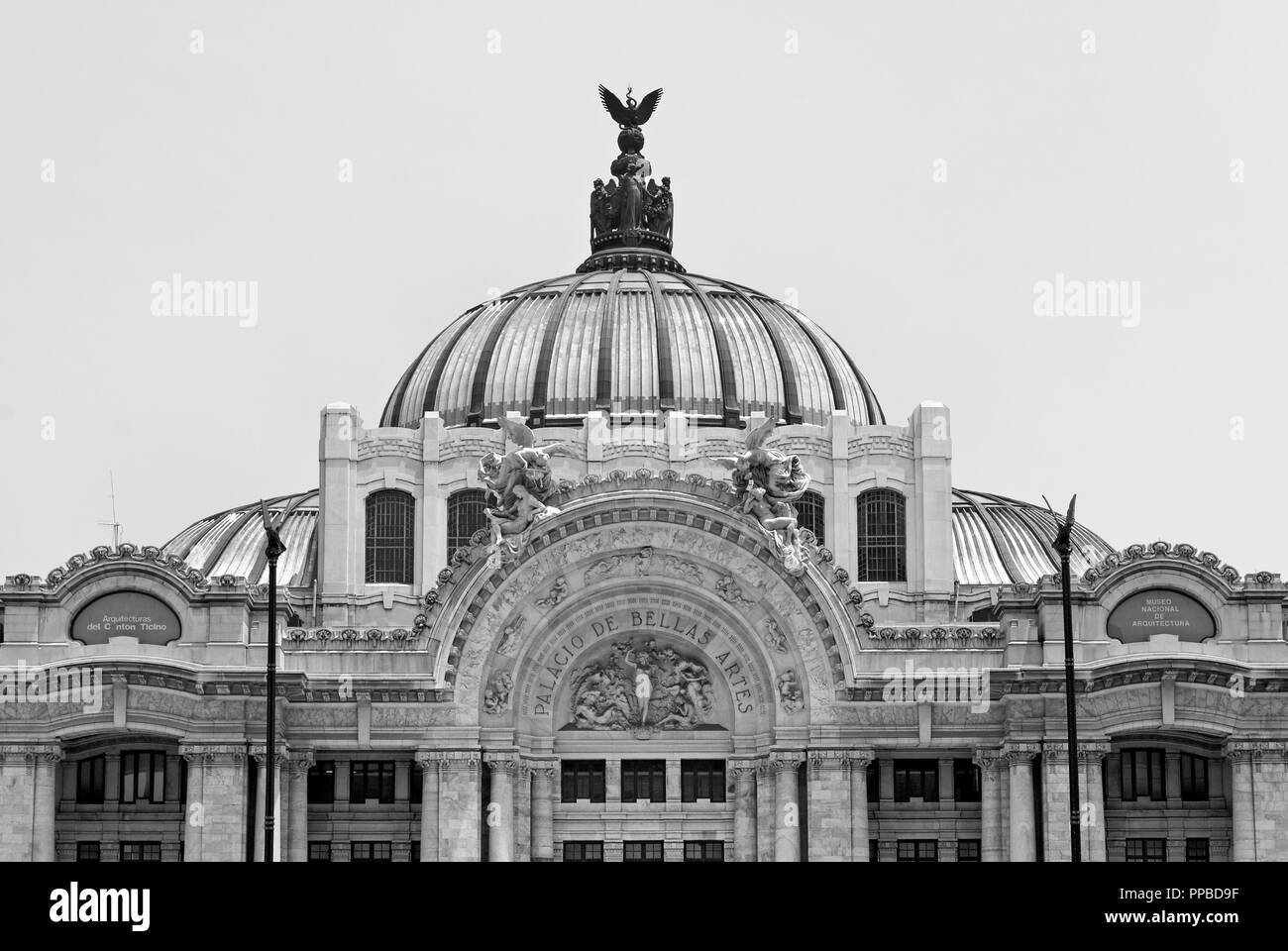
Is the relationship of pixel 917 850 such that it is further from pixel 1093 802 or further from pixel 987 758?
pixel 1093 802

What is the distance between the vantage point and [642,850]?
3669 inches

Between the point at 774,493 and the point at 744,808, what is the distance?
33.2 ft

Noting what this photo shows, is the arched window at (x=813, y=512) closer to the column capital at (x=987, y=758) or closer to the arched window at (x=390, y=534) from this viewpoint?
the column capital at (x=987, y=758)

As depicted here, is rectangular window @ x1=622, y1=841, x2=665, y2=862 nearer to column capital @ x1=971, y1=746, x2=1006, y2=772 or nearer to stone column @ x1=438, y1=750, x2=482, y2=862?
stone column @ x1=438, y1=750, x2=482, y2=862

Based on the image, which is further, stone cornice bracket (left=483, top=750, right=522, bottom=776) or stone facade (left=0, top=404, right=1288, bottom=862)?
stone cornice bracket (left=483, top=750, right=522, bottom=776)

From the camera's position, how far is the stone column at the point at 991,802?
297ft

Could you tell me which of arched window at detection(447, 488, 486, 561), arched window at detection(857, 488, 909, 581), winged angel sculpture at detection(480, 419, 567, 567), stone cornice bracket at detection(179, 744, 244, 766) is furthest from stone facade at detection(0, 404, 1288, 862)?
arched window at detection(447, 488, 486, 561)

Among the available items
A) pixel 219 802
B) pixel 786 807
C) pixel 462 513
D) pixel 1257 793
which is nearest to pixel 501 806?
pixel 219 802

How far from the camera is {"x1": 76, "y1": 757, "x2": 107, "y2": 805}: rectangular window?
301 feet

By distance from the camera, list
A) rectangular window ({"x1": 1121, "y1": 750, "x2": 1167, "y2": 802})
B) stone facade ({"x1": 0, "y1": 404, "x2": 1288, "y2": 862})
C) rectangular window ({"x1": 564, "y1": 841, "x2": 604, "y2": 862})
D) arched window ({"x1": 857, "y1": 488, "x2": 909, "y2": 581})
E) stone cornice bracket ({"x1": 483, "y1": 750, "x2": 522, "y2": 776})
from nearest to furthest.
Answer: stone facade ({"x1": 0, "y1": 404, "x2": 1288, "y2": 862}) < stone cornice bracket ({"x1": 483, "y1": 750, "x2": 522, "y2": 776}) < rectangular window ({"x1": 1121, "y1": 750, "x2": 1167, "y2": 802}) < rectangular window ({"x1": 564, "y1": 841, "x2": 604, "y2": 862}) < arched window ({"x1": 857, "y1": 488, "x2": 909, "y2": 581})

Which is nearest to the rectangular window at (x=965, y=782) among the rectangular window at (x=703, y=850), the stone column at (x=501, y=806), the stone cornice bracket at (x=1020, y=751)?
the stone cornice bracket at (x=1020, y=751)

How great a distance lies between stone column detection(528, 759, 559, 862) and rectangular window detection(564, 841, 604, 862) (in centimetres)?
59
